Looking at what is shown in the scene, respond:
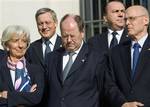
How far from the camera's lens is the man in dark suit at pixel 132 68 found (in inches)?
208

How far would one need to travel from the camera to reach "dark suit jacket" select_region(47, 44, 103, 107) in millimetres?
5406

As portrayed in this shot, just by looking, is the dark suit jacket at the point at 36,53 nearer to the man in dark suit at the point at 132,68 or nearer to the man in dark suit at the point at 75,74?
the man in dark suit at the point at 75,74

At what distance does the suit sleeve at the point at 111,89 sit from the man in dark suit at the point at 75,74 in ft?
0.26

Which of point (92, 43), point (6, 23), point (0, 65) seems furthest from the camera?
point (6, 23)

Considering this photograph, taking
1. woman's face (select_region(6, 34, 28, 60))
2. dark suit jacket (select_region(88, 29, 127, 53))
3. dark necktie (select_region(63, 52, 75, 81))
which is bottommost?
dark necktie (select_region(63, 52, 75, 81))

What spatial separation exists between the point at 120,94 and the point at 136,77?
0.77ft

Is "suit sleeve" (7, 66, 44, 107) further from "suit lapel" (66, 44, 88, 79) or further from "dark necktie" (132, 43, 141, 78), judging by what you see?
"dark necktie" (132, 43, 141, 78)

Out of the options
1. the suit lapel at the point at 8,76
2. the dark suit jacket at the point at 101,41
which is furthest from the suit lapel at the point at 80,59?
the dark suit jacket at the point at 101,41

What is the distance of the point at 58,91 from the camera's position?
217 inches

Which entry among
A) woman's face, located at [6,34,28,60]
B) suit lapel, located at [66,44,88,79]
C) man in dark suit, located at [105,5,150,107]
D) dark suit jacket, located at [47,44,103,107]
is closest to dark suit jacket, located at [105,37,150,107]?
man in dark suit, located at [105,5,150,107]

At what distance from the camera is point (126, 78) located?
5414mm

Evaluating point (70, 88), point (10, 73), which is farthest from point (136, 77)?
point (10, 73)

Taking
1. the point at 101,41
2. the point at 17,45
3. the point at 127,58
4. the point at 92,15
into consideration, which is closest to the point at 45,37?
the point at 101,41

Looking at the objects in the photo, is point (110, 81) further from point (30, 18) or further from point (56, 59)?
point (30, 18)
